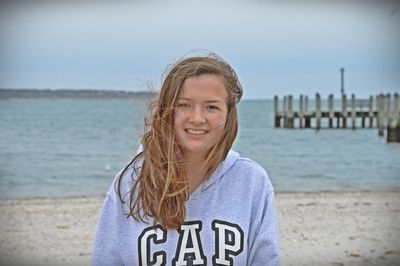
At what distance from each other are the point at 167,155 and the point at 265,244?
1.30ft

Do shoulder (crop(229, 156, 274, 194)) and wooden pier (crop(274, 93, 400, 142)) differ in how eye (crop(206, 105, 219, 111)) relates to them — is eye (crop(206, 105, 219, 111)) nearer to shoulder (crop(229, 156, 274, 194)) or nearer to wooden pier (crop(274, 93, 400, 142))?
shoulder (crop(229, 156, 274, 194))

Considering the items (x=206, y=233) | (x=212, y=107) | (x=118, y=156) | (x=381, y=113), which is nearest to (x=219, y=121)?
(x=212, y=107)

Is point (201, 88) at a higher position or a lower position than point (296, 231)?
higher

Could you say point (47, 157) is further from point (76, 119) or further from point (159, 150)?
point (159, 150)

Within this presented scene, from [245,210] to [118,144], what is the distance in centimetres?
2596

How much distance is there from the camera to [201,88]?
197 cm

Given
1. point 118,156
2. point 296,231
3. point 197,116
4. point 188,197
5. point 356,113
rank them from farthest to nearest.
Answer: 1. point 356,113
2. point 118,156
3. point 296,231
4. point 188,197
5. point 197,116

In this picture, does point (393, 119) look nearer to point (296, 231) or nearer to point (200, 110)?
point (296, 231)

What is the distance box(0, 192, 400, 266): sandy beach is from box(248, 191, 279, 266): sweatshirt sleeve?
174 inches

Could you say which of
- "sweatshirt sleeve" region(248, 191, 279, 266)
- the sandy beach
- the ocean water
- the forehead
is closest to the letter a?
"sweatshirt sleeve" region(248, 191, 279, 266)

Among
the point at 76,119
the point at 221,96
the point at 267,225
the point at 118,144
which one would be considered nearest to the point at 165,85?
the point at 221,96

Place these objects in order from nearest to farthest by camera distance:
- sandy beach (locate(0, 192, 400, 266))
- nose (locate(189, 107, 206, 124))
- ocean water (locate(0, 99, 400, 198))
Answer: nose (locate(189, 107, 206, 124))
sandy beach (locate(0, 192, 400, 266))
ocean water (locate(0, 99, 400, 198))

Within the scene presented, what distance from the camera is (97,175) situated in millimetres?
18516

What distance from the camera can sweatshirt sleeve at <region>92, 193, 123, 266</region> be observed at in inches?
79.3
